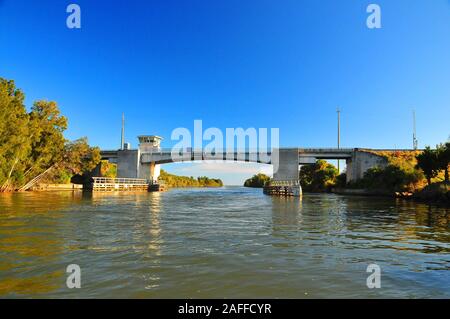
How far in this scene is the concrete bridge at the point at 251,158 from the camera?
7075 centimetres

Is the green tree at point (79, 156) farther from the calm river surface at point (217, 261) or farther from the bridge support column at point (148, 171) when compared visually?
the calm river surface at point (217, 261)

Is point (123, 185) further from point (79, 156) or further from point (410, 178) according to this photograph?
point (410, 178)

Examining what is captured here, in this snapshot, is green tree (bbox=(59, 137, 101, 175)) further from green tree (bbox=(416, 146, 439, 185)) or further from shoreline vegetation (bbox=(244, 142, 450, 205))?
green tree (bbox=(416, 146, 439, 185))

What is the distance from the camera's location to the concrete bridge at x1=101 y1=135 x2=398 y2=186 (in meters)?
70.8

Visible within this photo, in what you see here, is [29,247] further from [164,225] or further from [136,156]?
[136,156]

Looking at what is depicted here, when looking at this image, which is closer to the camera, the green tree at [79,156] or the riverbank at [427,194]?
the riverbank at [427,194]

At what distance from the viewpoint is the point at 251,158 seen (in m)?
75.7

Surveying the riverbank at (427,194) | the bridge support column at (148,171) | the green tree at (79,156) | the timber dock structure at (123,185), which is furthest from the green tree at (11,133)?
the riverbank at (427,194)

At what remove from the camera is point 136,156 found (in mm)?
81438

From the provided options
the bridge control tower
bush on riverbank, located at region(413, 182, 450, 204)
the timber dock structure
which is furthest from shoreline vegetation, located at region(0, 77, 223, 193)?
bush on riverbank, located at region(413, 182, 450, 204)

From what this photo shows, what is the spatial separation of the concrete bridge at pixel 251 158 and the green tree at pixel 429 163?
16913mm

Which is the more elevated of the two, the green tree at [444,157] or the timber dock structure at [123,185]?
the green tree at [444,157]

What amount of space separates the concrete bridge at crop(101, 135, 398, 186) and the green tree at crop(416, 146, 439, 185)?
16913mm
